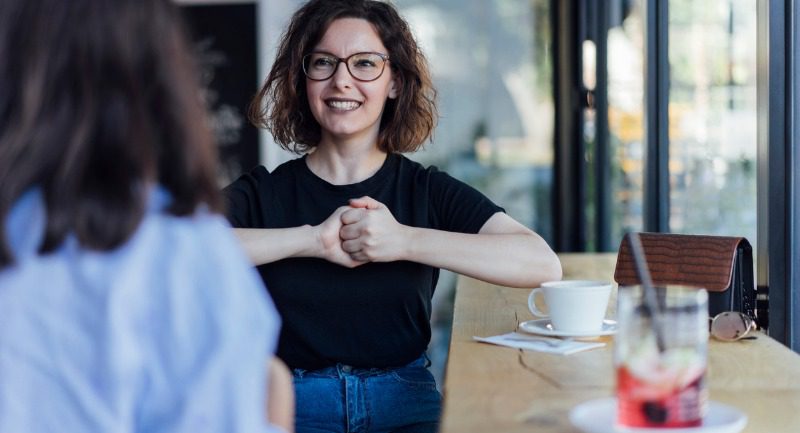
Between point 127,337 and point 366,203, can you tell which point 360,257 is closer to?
point 366,203

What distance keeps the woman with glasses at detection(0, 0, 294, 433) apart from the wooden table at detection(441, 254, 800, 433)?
0.31 metres

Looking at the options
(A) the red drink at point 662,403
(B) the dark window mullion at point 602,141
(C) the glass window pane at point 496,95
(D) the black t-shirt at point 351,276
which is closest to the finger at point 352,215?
(D) the black t-shirt at point 351,276

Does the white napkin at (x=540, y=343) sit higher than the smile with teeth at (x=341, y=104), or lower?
lower

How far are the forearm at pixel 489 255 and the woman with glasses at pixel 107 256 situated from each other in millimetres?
931

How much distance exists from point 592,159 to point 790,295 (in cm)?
260

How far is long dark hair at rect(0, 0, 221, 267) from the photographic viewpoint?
0.94m

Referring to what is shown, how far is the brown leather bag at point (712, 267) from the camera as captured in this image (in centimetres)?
173

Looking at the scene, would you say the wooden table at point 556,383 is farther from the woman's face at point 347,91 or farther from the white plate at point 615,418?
the woman's face at point 347,91

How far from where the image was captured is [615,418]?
3.69 ft

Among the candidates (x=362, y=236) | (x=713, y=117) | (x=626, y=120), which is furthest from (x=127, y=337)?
(x=626, y=120)

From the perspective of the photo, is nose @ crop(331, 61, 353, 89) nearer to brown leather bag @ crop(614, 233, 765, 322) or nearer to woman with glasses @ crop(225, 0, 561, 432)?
woman with glasses @ crop(225, 0, 561, 432)

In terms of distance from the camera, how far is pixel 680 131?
9.90ft

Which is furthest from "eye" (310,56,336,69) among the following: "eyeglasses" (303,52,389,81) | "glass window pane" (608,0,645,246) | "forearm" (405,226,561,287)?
"glass window pane" (608,0,645,246)

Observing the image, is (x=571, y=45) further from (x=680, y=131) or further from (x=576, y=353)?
(x=576, y=353)
